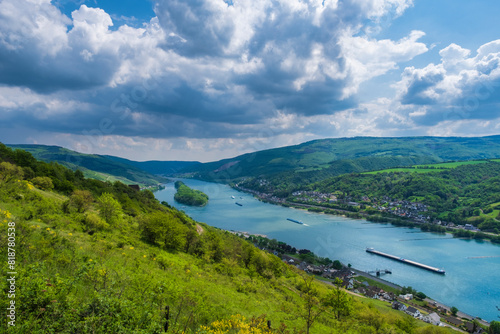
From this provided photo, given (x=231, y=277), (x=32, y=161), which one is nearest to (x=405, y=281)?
(x=231, y=277)

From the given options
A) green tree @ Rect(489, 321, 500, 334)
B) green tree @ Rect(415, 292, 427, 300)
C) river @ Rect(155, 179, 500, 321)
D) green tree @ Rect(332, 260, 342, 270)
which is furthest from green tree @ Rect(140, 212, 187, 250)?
river @ Rect(155, 179, 500, 321)

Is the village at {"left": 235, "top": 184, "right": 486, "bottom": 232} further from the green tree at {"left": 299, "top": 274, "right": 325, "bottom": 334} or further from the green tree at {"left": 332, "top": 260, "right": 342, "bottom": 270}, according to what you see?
the green tree at {"left": 299, "top": 274, "right": 325, "bottom": 334}

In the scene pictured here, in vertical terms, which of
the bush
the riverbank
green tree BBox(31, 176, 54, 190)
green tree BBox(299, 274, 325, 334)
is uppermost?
green tree BBox(31, 176, 54, 190)

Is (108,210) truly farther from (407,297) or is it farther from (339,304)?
(407,297)

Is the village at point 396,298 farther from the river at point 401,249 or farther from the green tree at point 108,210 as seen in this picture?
the green tree at point 108,210

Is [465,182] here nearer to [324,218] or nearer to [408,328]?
[324,218]

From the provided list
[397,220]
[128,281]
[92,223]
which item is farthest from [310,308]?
[397,220]
